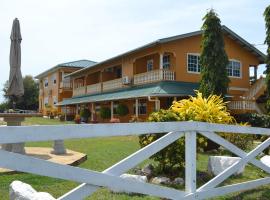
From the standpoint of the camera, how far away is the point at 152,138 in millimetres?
8859

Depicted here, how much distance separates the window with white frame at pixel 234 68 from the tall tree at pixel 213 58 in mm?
6554

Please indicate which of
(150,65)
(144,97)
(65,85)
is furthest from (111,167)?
(65,85)

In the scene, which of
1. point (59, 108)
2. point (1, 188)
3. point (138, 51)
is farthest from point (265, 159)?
point (59, 108)

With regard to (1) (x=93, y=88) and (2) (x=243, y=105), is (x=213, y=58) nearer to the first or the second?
(2) (x=243, y=105)

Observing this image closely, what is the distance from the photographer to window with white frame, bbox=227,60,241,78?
29.8 metres

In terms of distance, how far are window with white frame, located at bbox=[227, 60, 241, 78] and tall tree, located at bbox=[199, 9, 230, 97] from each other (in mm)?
6554

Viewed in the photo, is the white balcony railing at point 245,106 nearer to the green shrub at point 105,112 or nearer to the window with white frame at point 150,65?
the window with white frame at point 150,65

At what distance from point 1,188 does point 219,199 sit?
3688 mm

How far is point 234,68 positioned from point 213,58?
24.1 feet

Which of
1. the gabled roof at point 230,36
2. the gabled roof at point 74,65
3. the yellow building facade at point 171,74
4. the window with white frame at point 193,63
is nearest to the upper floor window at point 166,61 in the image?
the yellow building facade at point 171,74

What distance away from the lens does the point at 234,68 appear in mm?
30109

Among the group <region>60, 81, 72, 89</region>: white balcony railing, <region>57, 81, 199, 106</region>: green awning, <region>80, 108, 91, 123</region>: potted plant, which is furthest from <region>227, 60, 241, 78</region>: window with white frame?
<region>60, 81, 72, 89</region>: white balcony railing

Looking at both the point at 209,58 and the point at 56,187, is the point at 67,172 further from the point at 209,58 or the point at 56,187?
the point at 209,58

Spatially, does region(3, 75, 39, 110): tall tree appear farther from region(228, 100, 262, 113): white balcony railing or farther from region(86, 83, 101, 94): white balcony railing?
region(228, 100, 262, 113): white balcony railing
